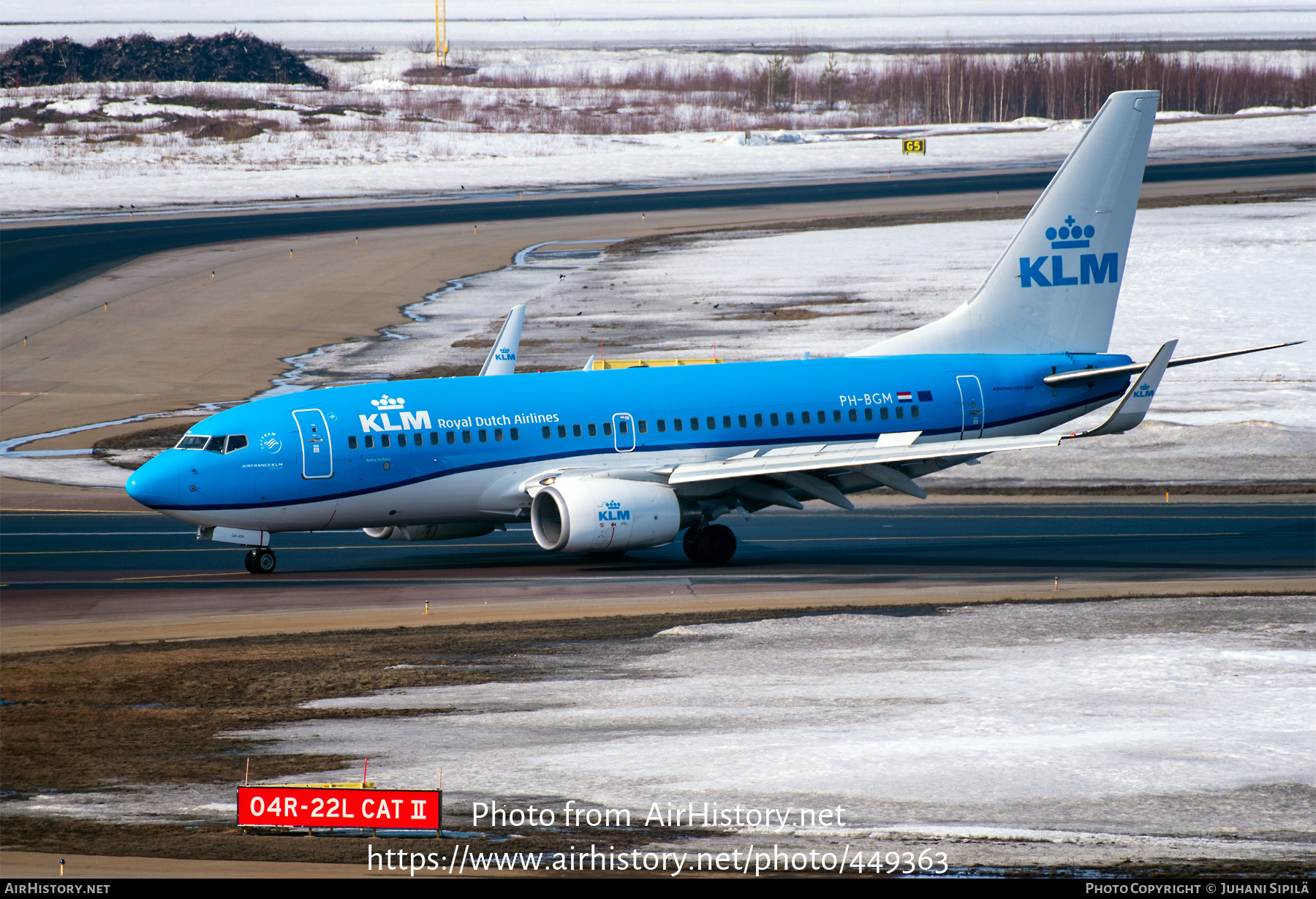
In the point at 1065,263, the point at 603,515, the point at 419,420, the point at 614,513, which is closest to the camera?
the point at 603,515

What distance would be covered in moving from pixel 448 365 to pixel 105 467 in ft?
58.1

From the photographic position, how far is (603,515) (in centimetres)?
3694

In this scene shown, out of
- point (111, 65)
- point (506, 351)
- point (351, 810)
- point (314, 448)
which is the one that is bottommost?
point (351, 810)

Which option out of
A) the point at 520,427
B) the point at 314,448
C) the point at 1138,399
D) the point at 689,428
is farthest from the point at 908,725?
the point at 314,448

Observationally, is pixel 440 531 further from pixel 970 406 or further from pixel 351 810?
pixel 351 810

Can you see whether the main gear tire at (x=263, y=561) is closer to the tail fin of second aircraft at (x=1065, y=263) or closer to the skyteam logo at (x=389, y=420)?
the skyteam logo at (x=389, y=420)

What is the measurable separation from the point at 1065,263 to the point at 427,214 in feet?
239

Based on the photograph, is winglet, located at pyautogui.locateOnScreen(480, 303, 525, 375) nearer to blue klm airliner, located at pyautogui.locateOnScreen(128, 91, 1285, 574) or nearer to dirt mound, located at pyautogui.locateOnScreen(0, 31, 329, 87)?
blue klm airliner, located at pyautogui.locateOnScreen(128, 91, 1285, 574)

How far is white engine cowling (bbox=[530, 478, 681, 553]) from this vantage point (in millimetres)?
36812

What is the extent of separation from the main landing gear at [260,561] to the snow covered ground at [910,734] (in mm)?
11466

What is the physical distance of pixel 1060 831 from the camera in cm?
1841

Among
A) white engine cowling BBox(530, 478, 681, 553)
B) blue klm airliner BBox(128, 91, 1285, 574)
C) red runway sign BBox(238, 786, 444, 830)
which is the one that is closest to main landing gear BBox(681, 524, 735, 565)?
blue klm airliner BBox(128, 91, 1285, 574)

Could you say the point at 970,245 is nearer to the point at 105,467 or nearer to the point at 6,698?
the point at 105,467
